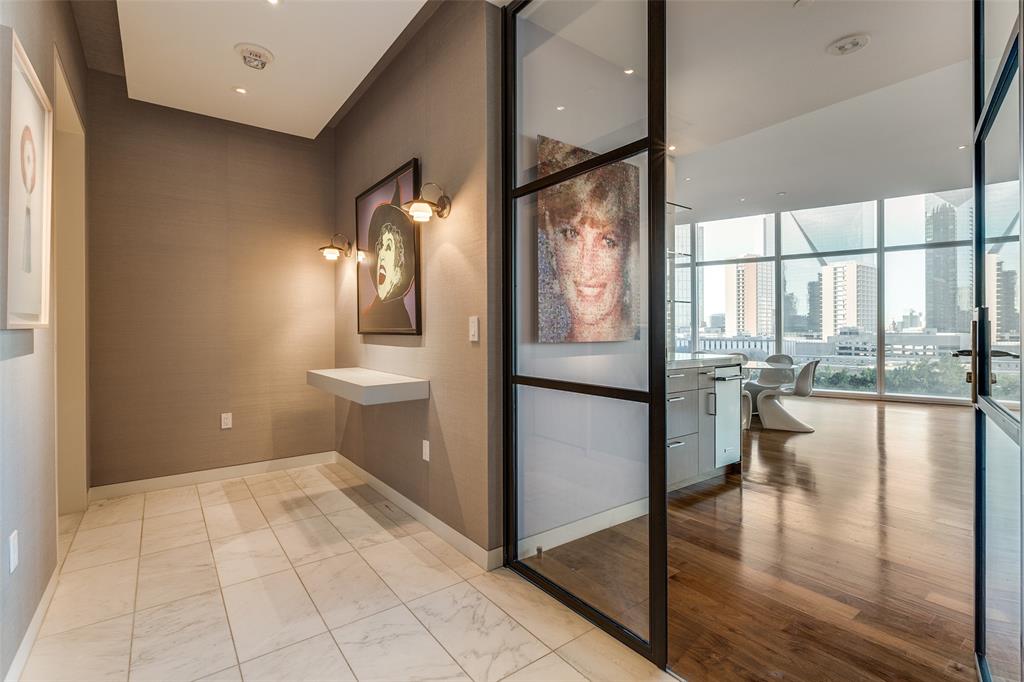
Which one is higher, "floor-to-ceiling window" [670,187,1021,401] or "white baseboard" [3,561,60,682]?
"floor-to-ceiling window" [670,187,1021,401]

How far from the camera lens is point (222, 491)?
3.56 meters

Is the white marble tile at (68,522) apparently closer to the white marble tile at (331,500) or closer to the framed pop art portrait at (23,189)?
the white marble tile at (331,500)

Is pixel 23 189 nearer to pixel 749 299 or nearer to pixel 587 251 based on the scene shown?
pixel 587 251

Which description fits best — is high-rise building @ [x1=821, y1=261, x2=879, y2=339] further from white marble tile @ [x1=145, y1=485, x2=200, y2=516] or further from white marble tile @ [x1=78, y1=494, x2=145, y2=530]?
white marble tile @ [x1=78, y1=494, x2=145, y2=530]

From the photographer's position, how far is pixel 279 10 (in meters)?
2.30

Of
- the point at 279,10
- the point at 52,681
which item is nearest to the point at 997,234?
the point at 279,10

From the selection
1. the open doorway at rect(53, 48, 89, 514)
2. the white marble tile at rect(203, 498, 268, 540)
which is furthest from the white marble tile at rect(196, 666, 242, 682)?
the open doorway at rect(53, 48, 89, 514)

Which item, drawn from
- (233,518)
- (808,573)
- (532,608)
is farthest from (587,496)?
(233,518)

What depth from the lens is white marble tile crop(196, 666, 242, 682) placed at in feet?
5.38

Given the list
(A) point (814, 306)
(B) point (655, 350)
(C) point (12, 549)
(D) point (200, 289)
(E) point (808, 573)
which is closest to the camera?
(C) point (12, 549)

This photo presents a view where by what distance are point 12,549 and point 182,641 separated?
65cm

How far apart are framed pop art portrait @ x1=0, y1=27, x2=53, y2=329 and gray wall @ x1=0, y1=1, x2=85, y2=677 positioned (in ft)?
0.24

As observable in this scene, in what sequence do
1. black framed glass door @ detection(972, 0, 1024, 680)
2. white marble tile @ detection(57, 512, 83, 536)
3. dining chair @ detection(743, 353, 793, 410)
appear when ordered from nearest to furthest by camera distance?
1. black framed glass door @ detection(972, 0, 1024, 680)
2. white marble tile @ detection(57, 512, 83, 536)
3. dining chair @ detection(743, 353, 793, 410)

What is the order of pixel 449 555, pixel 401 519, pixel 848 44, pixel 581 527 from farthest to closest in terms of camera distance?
1. pixel 401 519
2. pixel 848 44
3. pixel 449 555
4. pixel 581 527
